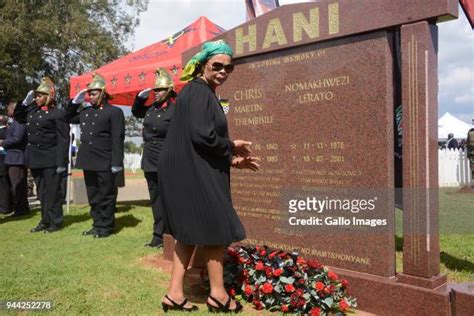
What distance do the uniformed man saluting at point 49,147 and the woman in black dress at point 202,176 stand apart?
398 centimetres

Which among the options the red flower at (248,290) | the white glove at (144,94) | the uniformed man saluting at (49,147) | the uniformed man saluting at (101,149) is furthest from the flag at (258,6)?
the red flower at (248,290)

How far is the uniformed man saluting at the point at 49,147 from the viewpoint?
6477 mm

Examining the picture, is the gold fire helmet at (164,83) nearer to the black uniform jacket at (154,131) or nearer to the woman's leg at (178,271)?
the black uniform jacket at (154,131)

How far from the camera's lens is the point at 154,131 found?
5461mm

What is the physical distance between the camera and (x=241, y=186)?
4.56m

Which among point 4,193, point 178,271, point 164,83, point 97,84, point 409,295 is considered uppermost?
point 97,84

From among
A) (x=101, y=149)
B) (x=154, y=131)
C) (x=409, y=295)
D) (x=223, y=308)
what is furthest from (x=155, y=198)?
(x=409, y=295)

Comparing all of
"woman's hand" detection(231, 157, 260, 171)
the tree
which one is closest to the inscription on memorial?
"woman's hand" detection(231, 157, 260, 171)

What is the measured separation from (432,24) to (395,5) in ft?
0.98

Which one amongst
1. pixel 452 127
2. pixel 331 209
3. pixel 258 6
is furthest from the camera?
pixel 452 127

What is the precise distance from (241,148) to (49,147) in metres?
4.46

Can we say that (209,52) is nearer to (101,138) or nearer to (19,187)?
(101,138)

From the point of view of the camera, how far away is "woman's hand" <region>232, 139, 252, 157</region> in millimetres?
3025

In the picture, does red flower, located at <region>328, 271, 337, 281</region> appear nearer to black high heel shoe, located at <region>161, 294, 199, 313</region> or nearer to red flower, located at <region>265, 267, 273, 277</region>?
red flower, located at <region>265, 267, 273, 277</region>
